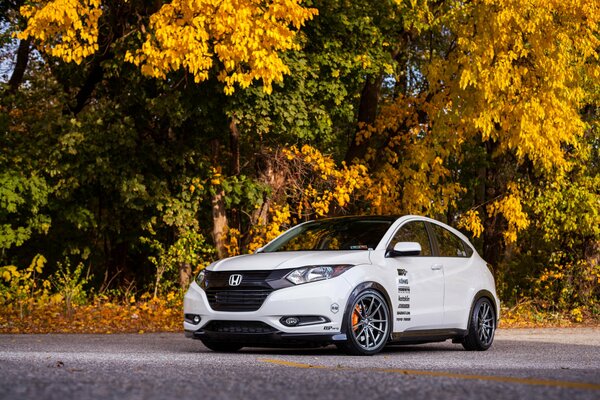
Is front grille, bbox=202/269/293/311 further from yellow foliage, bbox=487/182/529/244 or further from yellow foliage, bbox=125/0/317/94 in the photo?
yellow foliage, bbox=487/182/529/244

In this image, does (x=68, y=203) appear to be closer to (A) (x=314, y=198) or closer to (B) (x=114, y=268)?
(A) (x=314, y=198)

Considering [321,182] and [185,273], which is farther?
[185,273]

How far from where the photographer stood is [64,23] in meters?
16.9

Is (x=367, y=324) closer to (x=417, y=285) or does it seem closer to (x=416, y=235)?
(x=417, y=285)

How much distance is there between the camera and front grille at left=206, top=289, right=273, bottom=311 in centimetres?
1137

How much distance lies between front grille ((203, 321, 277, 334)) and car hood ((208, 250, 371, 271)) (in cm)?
62

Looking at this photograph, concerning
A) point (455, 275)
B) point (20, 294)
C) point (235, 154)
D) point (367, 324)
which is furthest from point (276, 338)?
point (235, 154)

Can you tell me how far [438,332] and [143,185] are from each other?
9.53 m

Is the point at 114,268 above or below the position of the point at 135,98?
below

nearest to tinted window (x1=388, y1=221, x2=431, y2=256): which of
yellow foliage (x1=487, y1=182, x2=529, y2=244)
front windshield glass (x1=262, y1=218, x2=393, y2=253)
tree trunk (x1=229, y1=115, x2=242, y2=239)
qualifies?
front windshield glass (x1=262, y1=218, x2=393, y2=253)

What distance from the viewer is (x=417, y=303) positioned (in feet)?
40.6

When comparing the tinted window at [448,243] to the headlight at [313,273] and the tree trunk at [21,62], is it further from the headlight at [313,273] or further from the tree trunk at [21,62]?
the tree trunk at [21,62]

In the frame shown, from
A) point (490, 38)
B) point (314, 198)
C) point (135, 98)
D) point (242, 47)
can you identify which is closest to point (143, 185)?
point (135, 98)

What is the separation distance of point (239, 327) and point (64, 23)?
7.62 metres
